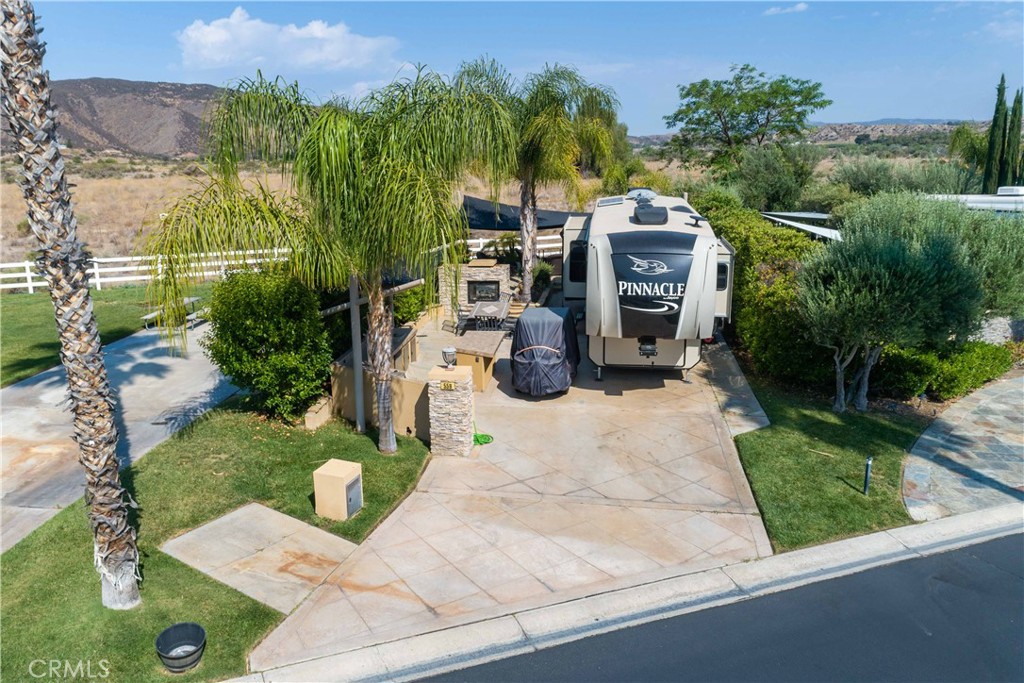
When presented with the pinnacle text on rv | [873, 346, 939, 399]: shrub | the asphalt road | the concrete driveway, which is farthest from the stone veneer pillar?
[873, 346, 939, 399]: shrub

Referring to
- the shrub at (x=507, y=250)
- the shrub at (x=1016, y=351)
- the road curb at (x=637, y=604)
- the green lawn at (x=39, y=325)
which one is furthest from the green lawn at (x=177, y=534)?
the shrub at (x=1016, y=351)

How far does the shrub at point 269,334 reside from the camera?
1084cm

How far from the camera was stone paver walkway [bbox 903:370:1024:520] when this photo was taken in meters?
9.85

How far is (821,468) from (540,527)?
457 centimetres

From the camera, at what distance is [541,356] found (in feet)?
43.7

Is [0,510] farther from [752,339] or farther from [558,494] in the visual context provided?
[752,339]

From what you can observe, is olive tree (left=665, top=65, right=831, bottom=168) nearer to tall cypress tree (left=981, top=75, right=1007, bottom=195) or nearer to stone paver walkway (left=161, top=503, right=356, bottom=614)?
tall cypress tree (left=981, top=75, right=1007, bottom=195)

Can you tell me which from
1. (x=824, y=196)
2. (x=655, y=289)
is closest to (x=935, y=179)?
(x=824, y=196)

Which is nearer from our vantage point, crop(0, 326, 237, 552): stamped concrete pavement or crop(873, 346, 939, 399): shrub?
crop(0, 326, 237, 552): stamped concrete pavement

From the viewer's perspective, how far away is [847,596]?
7.75m

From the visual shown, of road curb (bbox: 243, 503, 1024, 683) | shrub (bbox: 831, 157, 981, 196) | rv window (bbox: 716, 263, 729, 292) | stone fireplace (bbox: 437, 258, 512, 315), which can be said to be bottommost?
road curb (bbox: 243, 503, 1024, 683)

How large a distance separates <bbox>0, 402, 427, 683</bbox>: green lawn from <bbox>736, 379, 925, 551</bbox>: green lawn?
5097mm

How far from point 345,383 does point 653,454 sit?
5.26 meters

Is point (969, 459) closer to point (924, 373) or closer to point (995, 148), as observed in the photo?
point (924, 373)
